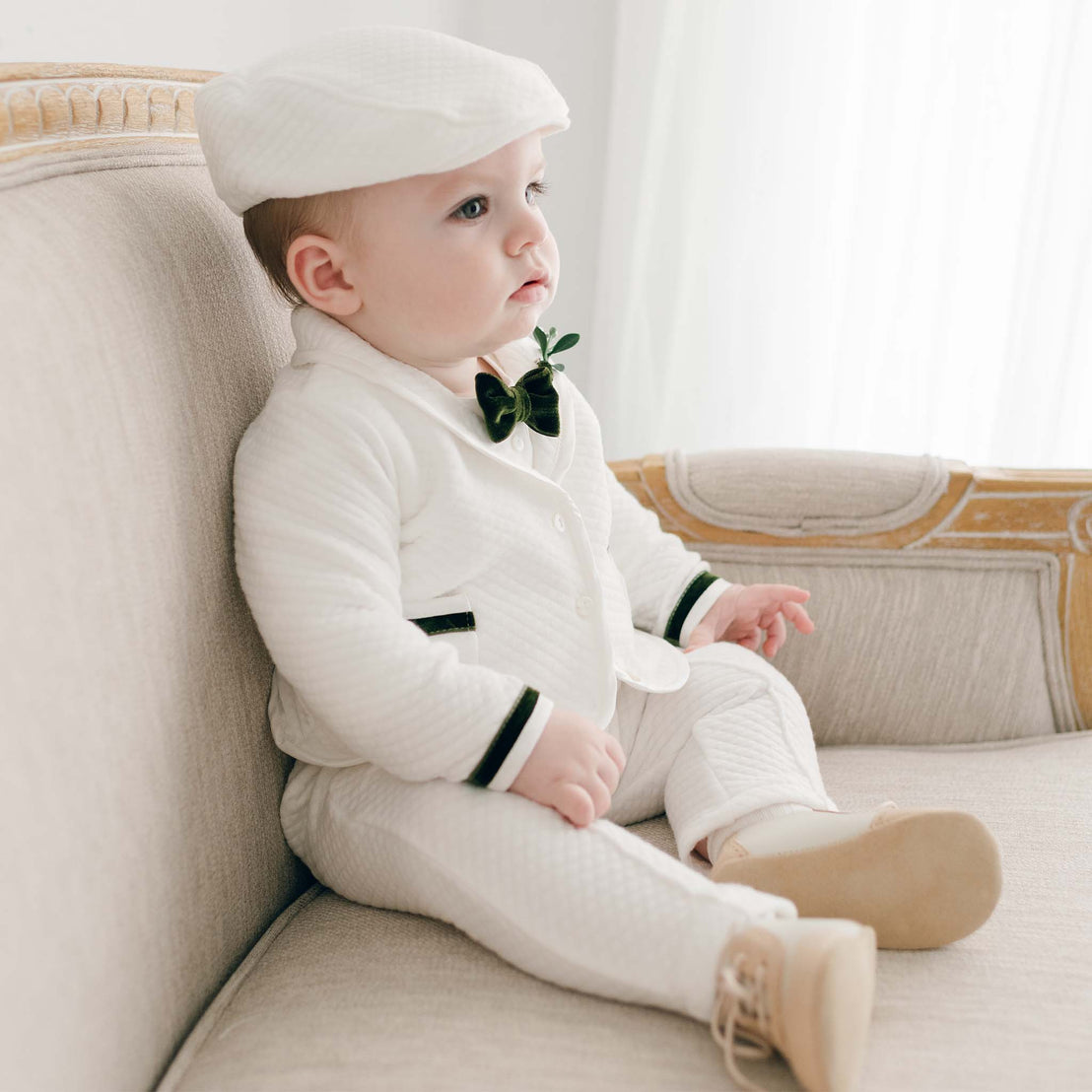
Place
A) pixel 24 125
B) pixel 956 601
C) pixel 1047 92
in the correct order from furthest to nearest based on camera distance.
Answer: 1. pixel 1047 92
2. pixel 956 601
3. pixel 24 125

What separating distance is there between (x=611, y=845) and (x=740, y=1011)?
0.14 m

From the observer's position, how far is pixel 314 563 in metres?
0.80

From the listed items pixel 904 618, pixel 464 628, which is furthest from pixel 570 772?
pixel 904 618

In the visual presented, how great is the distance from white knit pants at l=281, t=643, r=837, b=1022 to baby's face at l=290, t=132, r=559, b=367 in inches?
13.4

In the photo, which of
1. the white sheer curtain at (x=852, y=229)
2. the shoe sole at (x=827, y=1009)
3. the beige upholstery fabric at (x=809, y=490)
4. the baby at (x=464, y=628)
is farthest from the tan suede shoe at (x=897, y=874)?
the white sheer curtain at (x=852, y=229)

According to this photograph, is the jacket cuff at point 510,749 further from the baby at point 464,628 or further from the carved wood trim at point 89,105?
the carved wood trim at point 89,105

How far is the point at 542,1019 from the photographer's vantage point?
2.34 feet

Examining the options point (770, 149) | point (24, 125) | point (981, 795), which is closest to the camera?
point (24, 125)

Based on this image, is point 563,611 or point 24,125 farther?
point 563,611

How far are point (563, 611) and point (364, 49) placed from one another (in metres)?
0.45

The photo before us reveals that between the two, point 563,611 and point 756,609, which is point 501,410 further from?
point 756,609

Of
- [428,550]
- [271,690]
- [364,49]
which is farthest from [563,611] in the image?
[364,49]

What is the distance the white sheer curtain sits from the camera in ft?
5.74

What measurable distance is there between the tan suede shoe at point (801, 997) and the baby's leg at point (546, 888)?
0.06 feet
